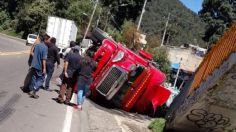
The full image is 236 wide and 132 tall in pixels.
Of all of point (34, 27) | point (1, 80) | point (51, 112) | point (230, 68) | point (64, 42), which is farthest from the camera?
point (34, 27)

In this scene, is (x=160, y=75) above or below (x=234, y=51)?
below

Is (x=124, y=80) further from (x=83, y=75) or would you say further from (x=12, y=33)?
(x=12, y=33)

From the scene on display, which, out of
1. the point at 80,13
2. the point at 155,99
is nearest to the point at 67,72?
the point at 155,99

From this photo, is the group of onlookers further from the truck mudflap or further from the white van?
the white van

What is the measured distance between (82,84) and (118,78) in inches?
139

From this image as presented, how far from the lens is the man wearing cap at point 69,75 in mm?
14289

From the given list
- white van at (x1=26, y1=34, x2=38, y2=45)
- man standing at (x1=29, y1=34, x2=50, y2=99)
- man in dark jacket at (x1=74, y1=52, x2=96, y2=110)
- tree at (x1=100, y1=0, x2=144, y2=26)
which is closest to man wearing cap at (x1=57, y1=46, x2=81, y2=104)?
man in dark jacket at (x1=74, y1=52, x2=96, y2=110)

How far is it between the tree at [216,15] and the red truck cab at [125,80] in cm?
5135

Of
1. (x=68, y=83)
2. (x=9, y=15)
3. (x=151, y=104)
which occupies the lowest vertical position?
(x=9, y=15)

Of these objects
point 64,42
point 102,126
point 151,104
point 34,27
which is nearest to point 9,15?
point 34,27

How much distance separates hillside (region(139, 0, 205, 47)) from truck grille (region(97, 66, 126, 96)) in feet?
202

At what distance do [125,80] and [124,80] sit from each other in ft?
0.28

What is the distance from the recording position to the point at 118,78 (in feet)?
56.6

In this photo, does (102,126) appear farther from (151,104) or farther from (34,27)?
(34,27)
